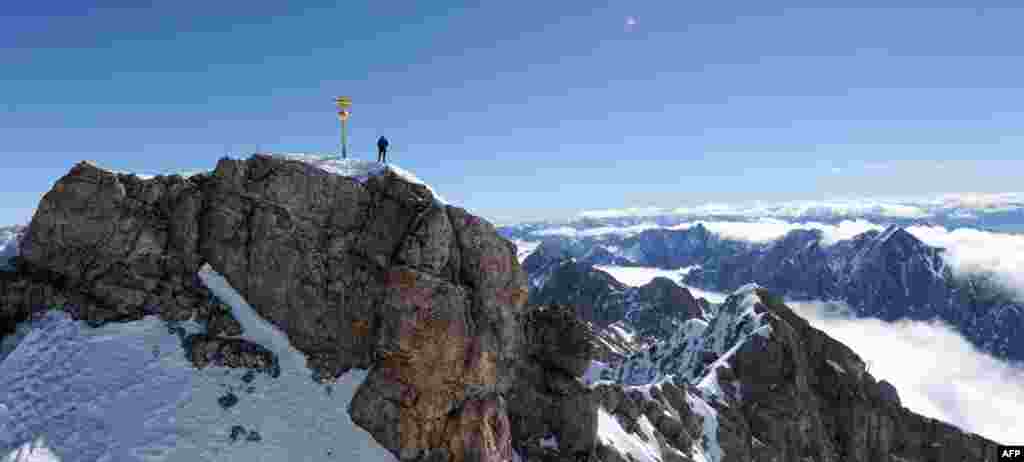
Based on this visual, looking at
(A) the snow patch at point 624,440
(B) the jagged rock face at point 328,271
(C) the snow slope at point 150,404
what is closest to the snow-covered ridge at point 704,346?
(A) the snow patch at point 624,440

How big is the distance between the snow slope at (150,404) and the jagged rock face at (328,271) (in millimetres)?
1172

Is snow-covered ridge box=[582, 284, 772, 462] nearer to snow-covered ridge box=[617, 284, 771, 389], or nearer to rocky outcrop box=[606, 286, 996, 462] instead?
snow-covered ridge box=[617, 284, 771, 389]

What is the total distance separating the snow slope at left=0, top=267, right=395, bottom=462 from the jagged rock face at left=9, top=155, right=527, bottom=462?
1.17 m

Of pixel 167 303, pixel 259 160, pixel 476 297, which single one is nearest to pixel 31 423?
pixel 167 303

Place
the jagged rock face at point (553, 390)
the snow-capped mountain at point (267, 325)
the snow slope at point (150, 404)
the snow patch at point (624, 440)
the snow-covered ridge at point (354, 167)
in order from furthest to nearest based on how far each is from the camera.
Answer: the snow patch at point (624, 440) → the jagged rock face at point (553, 390) → the snow-covered ridge at point (354, 167) → the snow-capped mountain at point (267, 325) → the snow slope at point (150, 404)

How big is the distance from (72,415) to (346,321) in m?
14.2

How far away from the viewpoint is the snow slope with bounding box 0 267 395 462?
2775cm

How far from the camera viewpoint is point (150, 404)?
29.8 meters

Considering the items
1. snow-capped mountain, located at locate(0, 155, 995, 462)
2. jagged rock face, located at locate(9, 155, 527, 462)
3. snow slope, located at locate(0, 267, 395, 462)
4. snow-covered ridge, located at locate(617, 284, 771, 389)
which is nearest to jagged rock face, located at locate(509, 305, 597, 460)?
snow-capped mountain, located at locate(0, 155, 995, 462)

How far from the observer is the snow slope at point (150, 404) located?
2775 cm

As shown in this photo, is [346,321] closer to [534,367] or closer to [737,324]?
[534,367]

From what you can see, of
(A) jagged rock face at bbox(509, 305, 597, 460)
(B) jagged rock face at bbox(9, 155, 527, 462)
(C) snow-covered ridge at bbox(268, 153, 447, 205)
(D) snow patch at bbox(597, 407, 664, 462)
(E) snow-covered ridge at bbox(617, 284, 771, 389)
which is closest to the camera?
(B) jagged rock face at bbox(9, 155, 527, 462)

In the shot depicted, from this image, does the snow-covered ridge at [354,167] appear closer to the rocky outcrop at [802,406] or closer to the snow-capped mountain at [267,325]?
the snow-capped mountain at [267,325]

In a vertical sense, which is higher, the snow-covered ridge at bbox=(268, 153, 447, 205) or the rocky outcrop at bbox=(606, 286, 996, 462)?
the snow-covered ridge at bbox=(268, 153, 447, 205)
